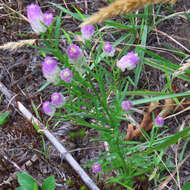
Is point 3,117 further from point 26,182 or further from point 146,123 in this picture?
point 146,123

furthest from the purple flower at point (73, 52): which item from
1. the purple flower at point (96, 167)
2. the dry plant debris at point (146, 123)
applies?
the dry plant debris at point (146, 123)

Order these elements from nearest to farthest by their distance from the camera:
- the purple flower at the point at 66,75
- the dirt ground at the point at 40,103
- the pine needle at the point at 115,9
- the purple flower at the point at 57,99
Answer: the pine needle at the point at 115,9
the purple flower at the point at 66,75
the purple flower at the point at 57,99
the dirt ground at the point at 40,103

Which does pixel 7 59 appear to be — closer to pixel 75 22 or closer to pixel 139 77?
pixel 75 22

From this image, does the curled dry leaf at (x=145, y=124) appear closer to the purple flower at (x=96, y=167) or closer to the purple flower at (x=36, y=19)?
the purple flower at (x=96, y=167)

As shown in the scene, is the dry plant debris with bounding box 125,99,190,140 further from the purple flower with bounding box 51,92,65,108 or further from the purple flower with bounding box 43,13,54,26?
the purple flower with bounding box 43,13,54,26

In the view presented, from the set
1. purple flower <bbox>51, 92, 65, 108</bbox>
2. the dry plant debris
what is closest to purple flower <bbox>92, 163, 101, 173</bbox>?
the dry plant debris

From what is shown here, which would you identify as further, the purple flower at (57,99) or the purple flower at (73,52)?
the purple flower at (57,99)

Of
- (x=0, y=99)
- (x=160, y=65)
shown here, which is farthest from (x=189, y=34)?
(x=0, y=99)
